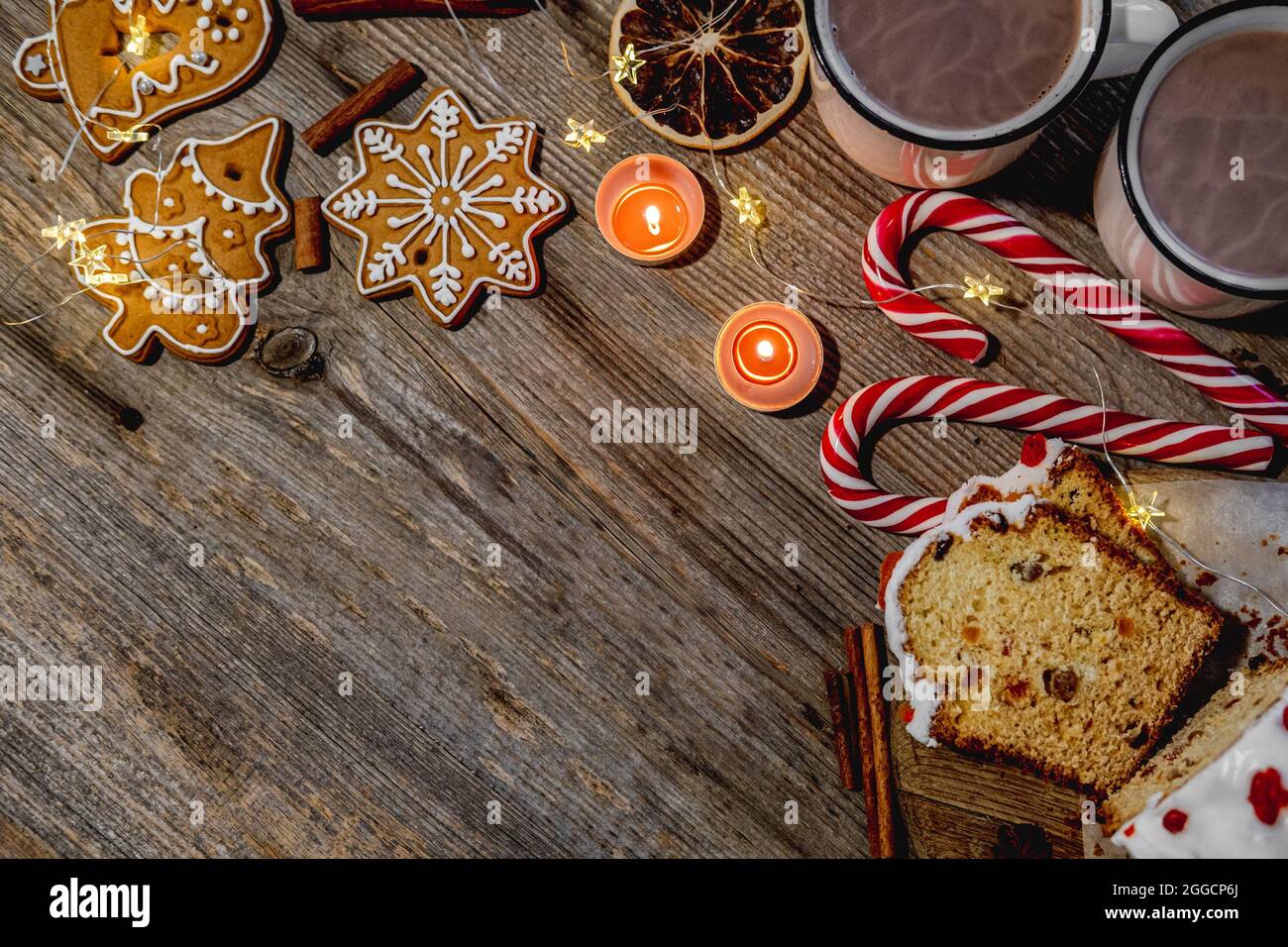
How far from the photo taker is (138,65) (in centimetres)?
154

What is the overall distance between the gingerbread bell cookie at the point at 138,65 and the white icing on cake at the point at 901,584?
150 centimetres

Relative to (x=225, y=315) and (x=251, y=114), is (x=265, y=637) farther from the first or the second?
(x=251, y=114)

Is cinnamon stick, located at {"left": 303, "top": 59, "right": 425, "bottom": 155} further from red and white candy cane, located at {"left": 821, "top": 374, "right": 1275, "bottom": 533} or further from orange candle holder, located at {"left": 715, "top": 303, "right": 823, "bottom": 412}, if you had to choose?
red and white candy cane, located at {"left": 821, "top": 374, "right": 1275, "bottom": 533}

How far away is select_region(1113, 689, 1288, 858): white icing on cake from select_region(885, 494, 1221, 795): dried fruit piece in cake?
101 mm

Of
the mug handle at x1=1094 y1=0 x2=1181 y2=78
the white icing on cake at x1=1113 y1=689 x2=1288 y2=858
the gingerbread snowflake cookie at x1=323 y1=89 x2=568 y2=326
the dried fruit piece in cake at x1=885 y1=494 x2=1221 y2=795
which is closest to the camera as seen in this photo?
the mug handle at x1=1094 y1=0 x2=1181 y2=78

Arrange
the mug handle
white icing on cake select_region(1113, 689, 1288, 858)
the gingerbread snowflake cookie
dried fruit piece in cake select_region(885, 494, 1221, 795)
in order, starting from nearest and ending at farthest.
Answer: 1. the mug handle
2. white icing on cake select_region(1113, 689, 1288, 858)
3. dried fruit piece in cake select_region(885, 494, 1221, 795)
4. the gingerbread snowflake cookie

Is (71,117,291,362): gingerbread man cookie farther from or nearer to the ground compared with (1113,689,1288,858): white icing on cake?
farther from the ground

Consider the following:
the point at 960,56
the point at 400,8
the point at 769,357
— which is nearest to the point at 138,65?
the point at 400,8

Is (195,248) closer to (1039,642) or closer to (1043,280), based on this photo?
(1043,280)

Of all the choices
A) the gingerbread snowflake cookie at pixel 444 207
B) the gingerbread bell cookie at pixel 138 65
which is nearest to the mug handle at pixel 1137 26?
the gingerbread snowflake cookie at pixel 444 207

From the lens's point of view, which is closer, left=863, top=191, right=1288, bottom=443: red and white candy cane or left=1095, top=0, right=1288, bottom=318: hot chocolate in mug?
left=1095, top=0, right=1288, bottom=318: hot chocolate in mug

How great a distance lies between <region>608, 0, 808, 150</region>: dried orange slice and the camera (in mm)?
1467

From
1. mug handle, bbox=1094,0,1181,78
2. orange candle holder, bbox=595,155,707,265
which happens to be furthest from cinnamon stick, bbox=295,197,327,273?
mug handle, bbox=1094,0,1181,78
